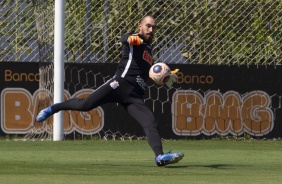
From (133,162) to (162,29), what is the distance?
6318 mm

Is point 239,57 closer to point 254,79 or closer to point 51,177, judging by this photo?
point 254,79

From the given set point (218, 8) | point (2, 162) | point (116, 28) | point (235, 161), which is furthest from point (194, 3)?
point (2, 162)

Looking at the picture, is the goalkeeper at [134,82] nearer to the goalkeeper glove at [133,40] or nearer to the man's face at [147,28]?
the man's face at [147,28]

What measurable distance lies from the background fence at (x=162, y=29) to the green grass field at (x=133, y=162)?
184cm

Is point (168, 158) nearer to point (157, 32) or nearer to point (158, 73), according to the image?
point (158, 73)

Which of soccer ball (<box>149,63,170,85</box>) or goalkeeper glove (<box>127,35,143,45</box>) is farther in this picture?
soccer ball (<box>149,63,170,85</box>)

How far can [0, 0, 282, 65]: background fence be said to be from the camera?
55.6ft

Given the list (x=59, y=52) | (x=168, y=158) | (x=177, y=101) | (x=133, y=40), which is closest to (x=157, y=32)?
(x=177, y=101)

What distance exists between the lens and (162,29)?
1769cm

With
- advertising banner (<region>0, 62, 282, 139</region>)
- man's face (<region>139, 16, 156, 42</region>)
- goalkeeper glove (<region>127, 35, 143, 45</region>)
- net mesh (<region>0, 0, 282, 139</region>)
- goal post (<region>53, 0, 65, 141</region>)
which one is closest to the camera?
goalkeeper glove (<region>127, 35, 143, 45</region>)

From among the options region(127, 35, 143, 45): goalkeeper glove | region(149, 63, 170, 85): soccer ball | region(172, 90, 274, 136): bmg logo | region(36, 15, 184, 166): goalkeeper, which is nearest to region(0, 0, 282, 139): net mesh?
region(172, 90, 274, 136): bmg logo

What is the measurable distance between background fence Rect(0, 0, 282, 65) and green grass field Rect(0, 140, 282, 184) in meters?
1.84

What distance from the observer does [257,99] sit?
1733cm

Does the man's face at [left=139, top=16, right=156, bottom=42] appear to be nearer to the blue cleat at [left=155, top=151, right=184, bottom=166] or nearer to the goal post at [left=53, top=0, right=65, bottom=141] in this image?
the blue cleat at [left=155, top=151, right=184, bottom=166]
